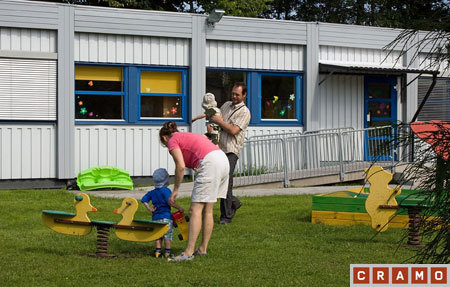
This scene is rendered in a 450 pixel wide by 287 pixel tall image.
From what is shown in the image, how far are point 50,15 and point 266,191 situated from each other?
5.97 m

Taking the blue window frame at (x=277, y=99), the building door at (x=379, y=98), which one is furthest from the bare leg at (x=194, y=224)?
the building door at (x=379, y=98)

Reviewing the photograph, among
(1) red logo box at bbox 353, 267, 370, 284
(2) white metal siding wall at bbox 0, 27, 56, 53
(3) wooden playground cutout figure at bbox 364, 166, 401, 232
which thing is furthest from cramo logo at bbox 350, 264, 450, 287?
(2) white metal siding wall at bbox 0, 27, 56, 53

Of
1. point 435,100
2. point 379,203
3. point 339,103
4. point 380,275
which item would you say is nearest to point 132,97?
point 339,103

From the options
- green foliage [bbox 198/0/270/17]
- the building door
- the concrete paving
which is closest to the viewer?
the concrete paving

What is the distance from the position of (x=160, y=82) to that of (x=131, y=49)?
107cm

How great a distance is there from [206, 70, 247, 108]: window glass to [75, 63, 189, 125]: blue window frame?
0.71 meters

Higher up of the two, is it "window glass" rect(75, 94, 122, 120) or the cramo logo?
"window glass" rect(75, 94, 122, 120)

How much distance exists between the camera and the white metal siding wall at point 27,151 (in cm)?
1673

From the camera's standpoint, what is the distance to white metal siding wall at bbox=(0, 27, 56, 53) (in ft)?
55.0

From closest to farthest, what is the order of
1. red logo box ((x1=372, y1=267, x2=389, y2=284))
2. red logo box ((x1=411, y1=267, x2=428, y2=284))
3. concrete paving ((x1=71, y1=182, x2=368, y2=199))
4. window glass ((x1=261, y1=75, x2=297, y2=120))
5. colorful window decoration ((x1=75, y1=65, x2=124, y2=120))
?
1. red logo box ((x1=411, y1=267, x2=428, y2=284))
2. red logo box ((x1=372, y1=267, x2=389, y2=284))
3. concrete paving ((x1=71, y1=182, x2=368, y2=199))
4. colorful window decoration ((x1=75, y1=65, x2=124, y2=120))
5. window glass ((x1=261, y1=75, x2=297, y2=120))

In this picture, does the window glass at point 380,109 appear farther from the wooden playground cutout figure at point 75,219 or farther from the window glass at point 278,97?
the wooden playground cutout figure at point 75,219

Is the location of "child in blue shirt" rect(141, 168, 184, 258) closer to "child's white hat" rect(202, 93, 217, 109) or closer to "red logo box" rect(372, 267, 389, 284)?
"child's white hat" rect(202, 93, 217, 109)

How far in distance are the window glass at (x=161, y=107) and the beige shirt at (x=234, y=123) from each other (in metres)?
7.75

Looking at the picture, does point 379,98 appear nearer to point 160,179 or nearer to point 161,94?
point 161,94
